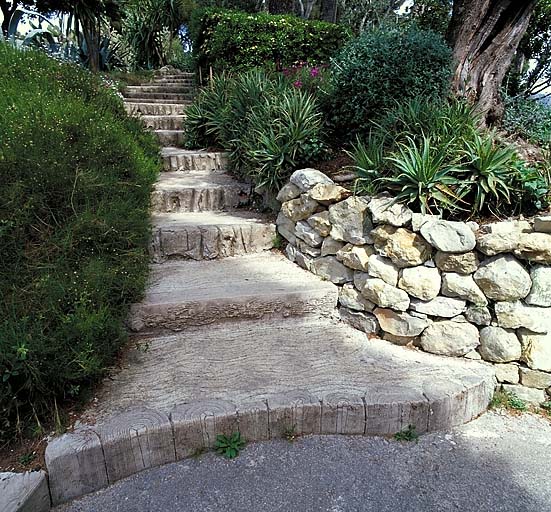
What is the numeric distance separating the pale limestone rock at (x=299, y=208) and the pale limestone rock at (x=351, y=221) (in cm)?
16

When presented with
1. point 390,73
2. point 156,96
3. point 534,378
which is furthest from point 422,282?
point 156,96

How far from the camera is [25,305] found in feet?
5.90

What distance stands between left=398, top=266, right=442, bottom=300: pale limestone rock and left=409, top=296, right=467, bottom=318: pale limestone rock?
0.03 metres

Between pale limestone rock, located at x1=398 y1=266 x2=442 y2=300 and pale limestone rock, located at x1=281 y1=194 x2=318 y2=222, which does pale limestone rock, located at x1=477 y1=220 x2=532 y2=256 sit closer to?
pale limestone rock, located at x1=398 y1=266 x2=442 y2=300

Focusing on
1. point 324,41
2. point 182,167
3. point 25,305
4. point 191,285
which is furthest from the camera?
point 324,41

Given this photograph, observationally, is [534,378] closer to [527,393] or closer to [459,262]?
[527,393]

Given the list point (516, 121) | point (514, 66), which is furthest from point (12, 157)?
point (514, 66)

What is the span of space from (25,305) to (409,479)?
1.75 meters

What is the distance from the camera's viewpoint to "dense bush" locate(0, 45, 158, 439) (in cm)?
161

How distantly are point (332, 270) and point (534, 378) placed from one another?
120 centimetres

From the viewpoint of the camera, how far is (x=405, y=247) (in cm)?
217

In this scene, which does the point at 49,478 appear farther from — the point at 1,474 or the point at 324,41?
the point at 324,41

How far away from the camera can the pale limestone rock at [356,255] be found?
237 cm

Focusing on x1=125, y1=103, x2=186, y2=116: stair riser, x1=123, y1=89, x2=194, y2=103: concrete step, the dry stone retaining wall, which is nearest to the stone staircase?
the dry stone retaining wall
